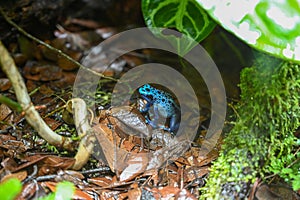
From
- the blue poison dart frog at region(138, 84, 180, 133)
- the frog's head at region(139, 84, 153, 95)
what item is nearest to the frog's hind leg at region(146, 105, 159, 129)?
the blue poison dart frog at region(138, 84, 180, 133)

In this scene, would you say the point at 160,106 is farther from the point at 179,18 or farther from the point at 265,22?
the point at 265,22

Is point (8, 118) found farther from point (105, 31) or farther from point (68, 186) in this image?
point (105, 31)

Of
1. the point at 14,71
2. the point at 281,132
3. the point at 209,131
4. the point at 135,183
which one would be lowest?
the point at 135,183

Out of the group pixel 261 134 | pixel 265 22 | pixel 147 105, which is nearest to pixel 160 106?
pixel 147 105

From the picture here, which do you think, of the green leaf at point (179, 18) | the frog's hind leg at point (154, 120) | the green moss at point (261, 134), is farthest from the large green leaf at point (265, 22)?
the frog's hind leg at point (154, 120)

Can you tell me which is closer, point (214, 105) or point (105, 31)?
point (214, 105)

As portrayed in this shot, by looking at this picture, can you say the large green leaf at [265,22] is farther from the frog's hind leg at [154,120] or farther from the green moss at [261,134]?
the frog's hind leg at [154,120]

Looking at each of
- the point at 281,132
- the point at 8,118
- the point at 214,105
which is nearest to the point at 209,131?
the point at 214,105
